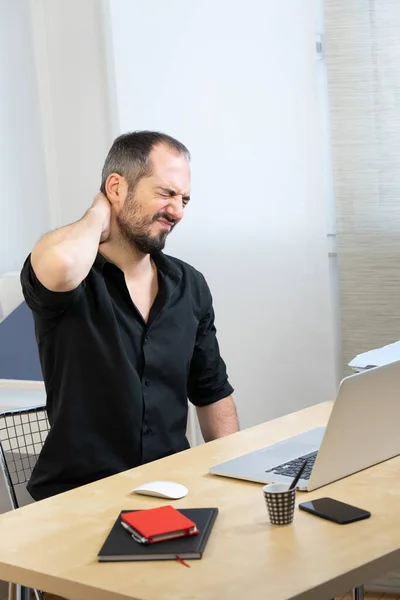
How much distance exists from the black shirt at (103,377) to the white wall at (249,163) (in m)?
0.95

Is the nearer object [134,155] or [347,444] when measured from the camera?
[347,444]

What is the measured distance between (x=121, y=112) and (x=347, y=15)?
892 mm

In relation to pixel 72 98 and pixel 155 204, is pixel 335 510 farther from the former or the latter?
pixel 72 98

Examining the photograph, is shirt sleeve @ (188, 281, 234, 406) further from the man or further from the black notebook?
the black notebook

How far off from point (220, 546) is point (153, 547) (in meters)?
0.10

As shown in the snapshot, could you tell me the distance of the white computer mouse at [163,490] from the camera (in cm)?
170

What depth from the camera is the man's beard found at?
2.29 metres

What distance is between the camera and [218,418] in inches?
99.0

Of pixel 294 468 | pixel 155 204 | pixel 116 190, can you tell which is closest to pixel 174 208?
pixel 155 204

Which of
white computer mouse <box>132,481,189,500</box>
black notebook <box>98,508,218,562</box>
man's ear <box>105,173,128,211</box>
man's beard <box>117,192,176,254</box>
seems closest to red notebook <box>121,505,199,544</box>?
black notebook <box>98,508,218,562</box>

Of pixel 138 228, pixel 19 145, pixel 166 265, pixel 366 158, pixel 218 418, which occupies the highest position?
pixel 19 145

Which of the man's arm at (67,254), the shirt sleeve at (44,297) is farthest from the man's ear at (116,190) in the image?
the shirt sleeve at (44,297)

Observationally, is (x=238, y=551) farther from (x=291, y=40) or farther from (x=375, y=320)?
(x=291, y=40)

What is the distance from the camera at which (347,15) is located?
2.98m
